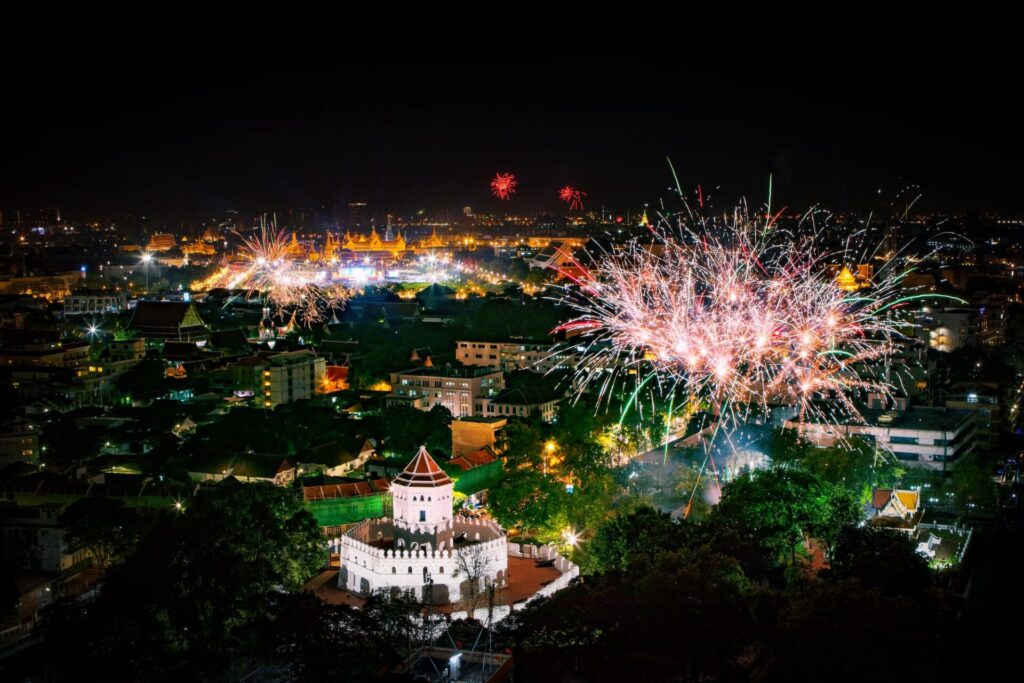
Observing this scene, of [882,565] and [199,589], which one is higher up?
[882,565]

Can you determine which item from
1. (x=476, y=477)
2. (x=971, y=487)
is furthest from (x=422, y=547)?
(x=971, y=487)

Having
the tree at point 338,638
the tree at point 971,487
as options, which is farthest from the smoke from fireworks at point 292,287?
the tree at point 338,638

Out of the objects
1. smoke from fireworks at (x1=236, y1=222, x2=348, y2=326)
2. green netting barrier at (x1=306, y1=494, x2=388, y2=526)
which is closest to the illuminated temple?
smoke from fireworks at (x1=236, y1=222, x2=348, y2=326)

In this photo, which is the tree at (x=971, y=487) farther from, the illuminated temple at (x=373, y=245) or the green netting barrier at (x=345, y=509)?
the illuminated temple at (x=373, y=245)

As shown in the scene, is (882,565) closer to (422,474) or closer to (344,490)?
(422,474)

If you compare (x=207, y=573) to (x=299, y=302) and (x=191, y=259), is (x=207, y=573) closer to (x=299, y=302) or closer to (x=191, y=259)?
(x=299, y=302)

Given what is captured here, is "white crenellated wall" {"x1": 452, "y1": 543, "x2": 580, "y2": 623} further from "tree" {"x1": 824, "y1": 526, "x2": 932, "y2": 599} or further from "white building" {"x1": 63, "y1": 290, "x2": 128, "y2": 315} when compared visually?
"white building" {"x1": 63, "y1": 290, "x2": 128, "y2": 315}
